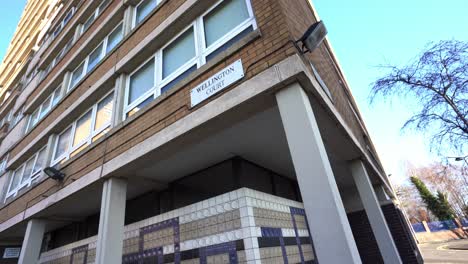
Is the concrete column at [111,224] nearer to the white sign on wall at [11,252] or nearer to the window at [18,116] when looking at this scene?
the white sign on wall at [11,252]

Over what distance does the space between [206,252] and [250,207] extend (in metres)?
1.04

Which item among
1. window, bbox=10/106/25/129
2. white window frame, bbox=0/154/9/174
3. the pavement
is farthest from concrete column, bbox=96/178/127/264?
the pavement

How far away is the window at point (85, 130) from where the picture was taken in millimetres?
6871

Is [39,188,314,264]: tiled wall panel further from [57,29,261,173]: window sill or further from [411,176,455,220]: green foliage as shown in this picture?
[411,176,455,220]: green foliage

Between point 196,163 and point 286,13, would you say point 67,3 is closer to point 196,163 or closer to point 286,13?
point 196,163

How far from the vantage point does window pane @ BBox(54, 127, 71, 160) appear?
8.09 metres

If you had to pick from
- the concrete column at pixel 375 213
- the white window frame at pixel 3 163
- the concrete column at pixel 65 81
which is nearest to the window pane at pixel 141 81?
the concrete column at pixel 65 81

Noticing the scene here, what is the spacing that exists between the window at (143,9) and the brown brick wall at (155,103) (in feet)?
3.37

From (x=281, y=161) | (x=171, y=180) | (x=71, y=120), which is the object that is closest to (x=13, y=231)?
(x=71, y=120)

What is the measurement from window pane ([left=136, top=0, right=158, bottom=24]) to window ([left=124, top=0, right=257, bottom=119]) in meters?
2.11

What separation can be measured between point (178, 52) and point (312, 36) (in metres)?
3.10

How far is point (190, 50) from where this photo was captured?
17.8ft

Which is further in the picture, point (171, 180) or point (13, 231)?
point (13, 231)

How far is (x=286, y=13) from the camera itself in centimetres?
394
